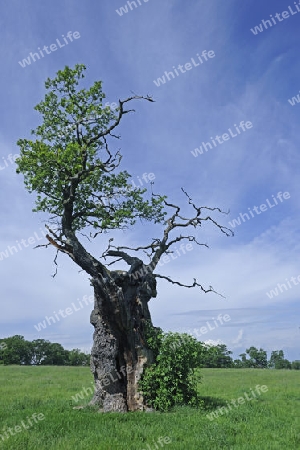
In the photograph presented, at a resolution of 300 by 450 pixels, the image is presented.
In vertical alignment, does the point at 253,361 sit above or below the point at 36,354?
below

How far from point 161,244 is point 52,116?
8388 millimetres

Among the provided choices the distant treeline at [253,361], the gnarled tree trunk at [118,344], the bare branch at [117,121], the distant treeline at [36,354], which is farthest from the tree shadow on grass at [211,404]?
the distant treeline at [36,354]

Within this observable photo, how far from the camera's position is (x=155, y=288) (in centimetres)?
1919

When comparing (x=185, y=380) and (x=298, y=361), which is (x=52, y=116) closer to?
(x=185, y=380)

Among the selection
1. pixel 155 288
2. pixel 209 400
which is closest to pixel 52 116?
pixel 155 288

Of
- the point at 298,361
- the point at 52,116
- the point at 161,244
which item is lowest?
the point at 298,361

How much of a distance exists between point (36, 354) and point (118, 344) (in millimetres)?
86540

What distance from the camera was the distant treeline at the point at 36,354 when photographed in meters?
89.8

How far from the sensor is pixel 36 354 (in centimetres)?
9425

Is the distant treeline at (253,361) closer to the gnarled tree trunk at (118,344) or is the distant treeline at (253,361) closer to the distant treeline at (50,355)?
the distant treeline at (50,355)

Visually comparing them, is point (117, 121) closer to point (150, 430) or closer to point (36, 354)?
point (150, 430)

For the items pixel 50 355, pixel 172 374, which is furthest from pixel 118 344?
pixel 50 355

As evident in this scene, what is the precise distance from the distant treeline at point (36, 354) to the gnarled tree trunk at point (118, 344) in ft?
256

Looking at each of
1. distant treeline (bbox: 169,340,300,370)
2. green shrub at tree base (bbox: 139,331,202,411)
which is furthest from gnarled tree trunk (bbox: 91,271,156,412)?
distant treeline (bbox: 169,340,300,370)
